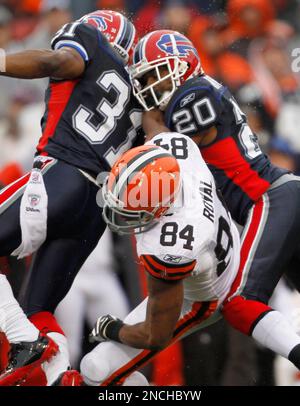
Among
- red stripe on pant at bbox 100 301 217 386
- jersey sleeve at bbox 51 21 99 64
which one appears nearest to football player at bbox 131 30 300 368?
red stripe on pant at bbox 100 301 217 386

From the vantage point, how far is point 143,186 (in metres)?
4.17

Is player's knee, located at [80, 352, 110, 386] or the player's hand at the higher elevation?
the player's hand

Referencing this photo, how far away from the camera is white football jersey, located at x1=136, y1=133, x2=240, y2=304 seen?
4227 mm

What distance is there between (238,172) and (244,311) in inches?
27.5

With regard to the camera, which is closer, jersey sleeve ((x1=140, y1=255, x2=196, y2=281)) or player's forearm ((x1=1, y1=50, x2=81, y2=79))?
jersey sleeve ((x1=140, y1=255, x2=196, y2=281))

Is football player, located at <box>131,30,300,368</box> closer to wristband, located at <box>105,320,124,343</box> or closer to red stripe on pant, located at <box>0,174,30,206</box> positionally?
wristband, located at <box>105,320,124,343</box>

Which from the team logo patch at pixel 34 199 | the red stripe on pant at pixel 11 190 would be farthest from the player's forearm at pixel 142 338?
the red stripe on pant at pixel 11 190

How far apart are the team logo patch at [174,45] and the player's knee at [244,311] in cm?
120

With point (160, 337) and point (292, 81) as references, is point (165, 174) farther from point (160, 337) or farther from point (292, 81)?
point (292, 81)

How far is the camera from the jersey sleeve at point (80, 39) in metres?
4.75

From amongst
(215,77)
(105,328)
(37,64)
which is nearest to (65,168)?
(37,64)

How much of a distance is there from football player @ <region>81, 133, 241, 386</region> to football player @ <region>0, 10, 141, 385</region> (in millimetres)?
264

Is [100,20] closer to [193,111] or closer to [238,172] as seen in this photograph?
[193,111]
